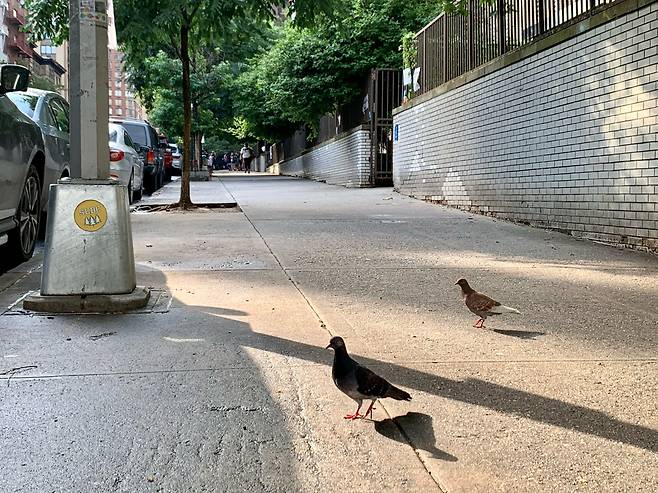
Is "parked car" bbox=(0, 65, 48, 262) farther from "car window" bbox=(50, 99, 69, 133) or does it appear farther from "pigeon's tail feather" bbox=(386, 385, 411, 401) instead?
"pigeon's tail feather" bbox=(386, 385, 411, 401)

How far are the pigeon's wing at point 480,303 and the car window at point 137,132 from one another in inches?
636

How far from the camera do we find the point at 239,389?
3.45m

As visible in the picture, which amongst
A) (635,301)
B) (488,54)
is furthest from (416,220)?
(635,301)

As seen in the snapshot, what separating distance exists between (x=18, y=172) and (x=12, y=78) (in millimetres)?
824

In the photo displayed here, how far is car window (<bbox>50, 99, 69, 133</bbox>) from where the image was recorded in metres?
8.77

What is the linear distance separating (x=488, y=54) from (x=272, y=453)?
426 inches

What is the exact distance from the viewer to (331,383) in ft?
11.7

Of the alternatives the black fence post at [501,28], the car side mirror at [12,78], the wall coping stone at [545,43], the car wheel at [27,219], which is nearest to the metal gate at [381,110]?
the wall coping stone at [545,43]

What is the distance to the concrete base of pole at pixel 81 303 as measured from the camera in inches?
193

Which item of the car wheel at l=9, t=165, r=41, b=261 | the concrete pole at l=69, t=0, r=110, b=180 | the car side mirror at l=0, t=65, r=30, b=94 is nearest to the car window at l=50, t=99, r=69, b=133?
the car wheel at l=9, t=165, r=41, b=261

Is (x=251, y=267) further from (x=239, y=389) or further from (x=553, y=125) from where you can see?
(x=553, y=125)

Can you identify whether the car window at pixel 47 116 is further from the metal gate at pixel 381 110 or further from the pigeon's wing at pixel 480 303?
the metal gate at pixel 381 110

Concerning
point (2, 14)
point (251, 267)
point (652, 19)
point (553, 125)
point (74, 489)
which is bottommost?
point (74, 489)

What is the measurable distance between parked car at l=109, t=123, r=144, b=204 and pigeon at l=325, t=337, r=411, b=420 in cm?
983
